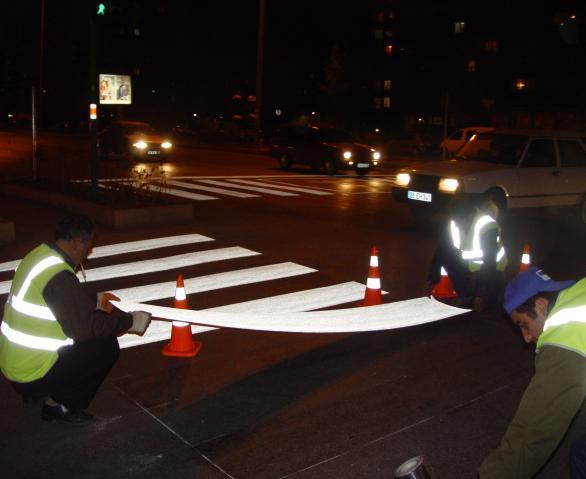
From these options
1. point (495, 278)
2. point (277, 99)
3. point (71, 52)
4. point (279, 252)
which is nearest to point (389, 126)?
point (277, 99)

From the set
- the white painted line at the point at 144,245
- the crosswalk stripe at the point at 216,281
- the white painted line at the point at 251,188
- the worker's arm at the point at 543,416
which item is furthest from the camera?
the white painted line at the point at 251,188

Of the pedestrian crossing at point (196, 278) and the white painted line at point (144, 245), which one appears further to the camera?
the white painted line at point (144, 245)

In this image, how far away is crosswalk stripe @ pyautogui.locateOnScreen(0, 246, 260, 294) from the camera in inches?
367

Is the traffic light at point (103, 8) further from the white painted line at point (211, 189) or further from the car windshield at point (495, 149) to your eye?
the car windshield at point (495, 149)

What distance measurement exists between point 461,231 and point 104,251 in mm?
5897

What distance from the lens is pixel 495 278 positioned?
6617 mm

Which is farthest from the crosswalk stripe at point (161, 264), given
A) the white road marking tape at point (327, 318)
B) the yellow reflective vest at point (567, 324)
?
the yellow reflective vest at point (567, 324)

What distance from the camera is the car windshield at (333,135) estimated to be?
25.2 m

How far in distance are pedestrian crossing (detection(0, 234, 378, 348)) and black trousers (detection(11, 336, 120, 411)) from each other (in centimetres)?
177

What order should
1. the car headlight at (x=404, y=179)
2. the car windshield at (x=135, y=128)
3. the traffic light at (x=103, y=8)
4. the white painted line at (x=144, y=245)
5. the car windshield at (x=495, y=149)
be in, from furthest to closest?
the car windshield at (x=135, y=128) → the car headlight at (x=404, y=179) → the car windshield at (x=495, y=149) → the traffic light at (x=103, y=8) → the white painted line at (x=144, y=245)

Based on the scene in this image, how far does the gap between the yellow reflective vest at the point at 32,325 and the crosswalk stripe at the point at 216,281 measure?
11.8 ft

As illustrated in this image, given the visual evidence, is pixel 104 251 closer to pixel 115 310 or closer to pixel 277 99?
pixel 115 310

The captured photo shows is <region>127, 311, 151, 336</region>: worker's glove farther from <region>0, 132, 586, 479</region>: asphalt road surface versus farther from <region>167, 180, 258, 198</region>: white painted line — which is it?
<region>167, 180, 258, 198</region>: white painted line

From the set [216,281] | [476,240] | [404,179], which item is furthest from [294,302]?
[404,179]
